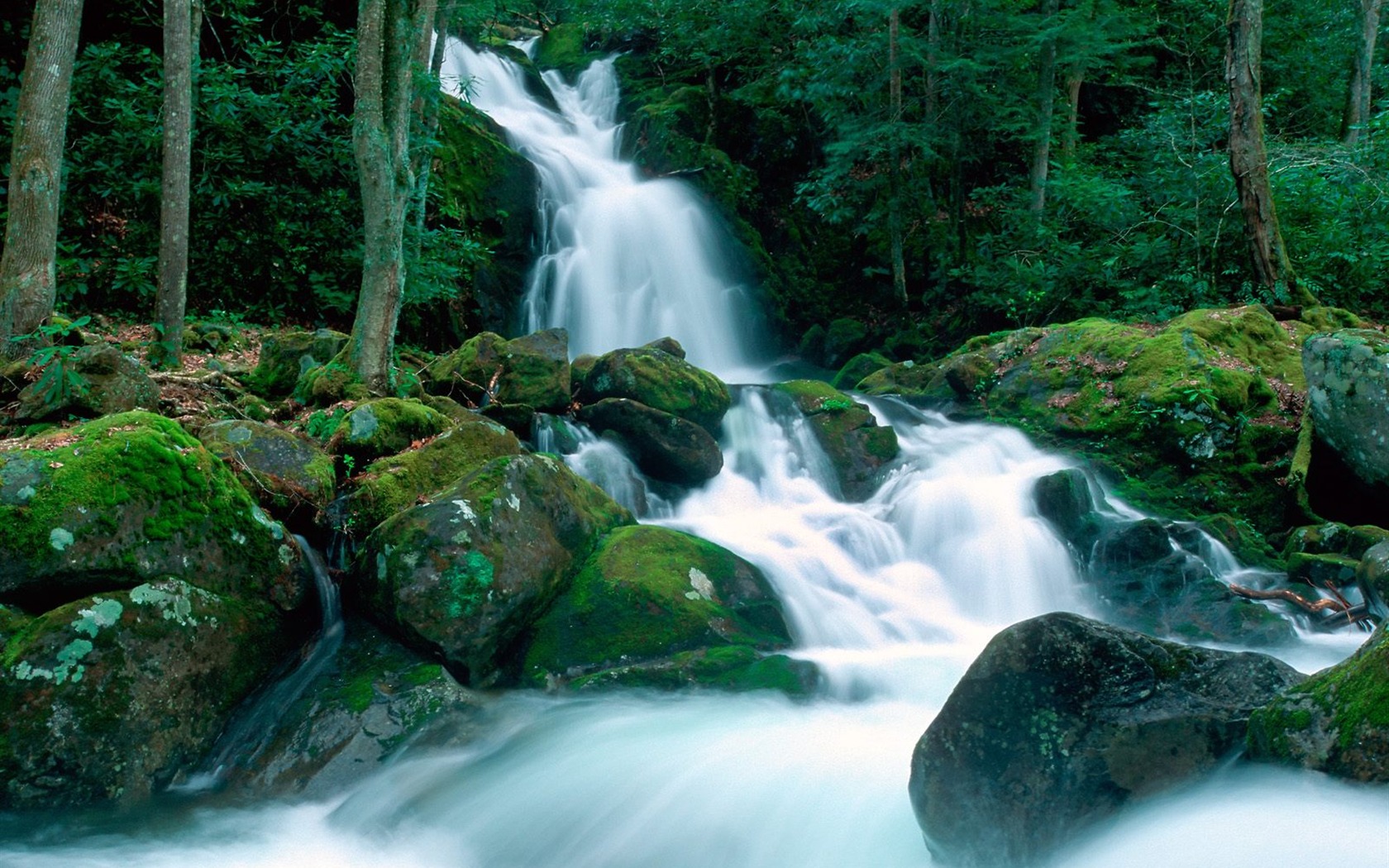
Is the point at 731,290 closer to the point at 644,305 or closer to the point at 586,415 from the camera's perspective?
the point at 644,305

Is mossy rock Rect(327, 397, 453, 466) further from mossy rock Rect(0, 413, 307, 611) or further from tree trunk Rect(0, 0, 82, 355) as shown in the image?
tree trunk Rect(0, 0, 82, 355)

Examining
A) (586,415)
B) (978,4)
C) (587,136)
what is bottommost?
(586,415)

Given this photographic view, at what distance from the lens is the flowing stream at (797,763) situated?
351 cm

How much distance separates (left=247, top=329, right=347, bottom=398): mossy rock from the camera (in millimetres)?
7953

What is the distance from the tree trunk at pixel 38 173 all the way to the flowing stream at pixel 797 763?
4.21 metres

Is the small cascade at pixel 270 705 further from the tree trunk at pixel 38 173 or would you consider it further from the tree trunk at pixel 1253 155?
the tree trunk at pixel 1253 155

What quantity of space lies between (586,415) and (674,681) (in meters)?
3.83

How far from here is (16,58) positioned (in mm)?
9680

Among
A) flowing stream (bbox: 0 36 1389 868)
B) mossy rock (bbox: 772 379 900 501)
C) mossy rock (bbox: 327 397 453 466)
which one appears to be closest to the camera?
flowing stream (bbox: 0 36 1389 868)

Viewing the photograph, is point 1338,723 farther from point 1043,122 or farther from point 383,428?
point 1043,122

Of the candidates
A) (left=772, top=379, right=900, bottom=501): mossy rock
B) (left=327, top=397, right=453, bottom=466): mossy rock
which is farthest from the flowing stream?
(left=327, top=397, right=453, bottom=466): mossy rock

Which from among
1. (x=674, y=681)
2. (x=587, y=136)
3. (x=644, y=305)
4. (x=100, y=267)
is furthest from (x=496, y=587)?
(x=587, y=136)

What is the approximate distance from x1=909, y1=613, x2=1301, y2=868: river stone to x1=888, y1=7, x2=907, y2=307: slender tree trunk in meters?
12.3

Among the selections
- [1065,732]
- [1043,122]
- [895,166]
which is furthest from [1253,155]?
[1065,732]
